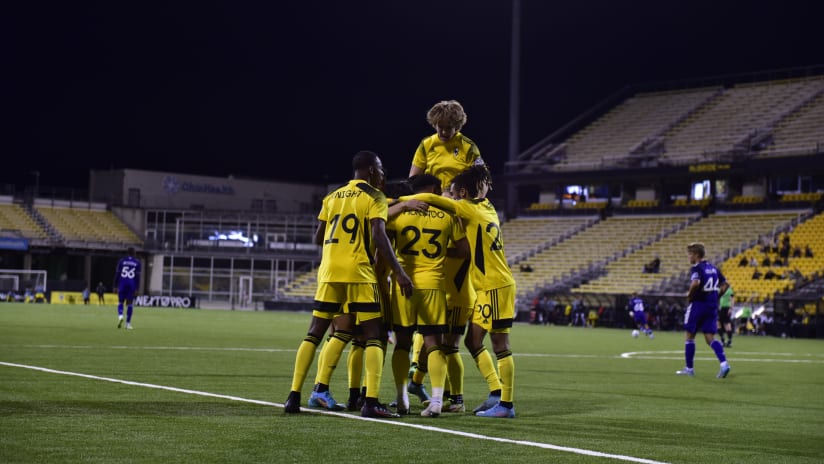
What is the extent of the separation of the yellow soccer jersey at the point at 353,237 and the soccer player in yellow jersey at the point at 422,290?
1.38ft

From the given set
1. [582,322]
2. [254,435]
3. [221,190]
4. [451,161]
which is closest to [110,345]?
[451,161]

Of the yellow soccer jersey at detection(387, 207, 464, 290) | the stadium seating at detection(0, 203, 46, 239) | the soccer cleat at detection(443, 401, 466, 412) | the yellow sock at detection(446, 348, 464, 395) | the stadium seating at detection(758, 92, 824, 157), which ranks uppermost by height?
the stadium seating at detection(758, 92, 824, 157)

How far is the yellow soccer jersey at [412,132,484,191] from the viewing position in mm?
11383

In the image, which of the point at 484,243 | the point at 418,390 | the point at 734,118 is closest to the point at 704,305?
the point at 418,390

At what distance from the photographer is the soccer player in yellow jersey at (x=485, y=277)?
1067 cm

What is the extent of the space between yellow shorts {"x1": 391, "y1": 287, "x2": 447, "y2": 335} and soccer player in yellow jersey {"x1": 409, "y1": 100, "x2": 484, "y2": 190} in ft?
5.00

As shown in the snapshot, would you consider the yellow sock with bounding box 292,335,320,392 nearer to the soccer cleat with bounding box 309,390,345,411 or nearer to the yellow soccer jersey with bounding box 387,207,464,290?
the soccer cleat with bounding box 309,390,345,411

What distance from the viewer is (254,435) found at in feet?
27.3

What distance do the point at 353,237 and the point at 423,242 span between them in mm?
719

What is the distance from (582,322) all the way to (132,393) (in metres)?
41.5

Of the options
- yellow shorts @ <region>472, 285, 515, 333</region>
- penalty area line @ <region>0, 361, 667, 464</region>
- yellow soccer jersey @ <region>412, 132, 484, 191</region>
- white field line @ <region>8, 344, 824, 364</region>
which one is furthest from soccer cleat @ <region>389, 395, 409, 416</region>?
white field line @ <region>8, 344, 824, 364</region>

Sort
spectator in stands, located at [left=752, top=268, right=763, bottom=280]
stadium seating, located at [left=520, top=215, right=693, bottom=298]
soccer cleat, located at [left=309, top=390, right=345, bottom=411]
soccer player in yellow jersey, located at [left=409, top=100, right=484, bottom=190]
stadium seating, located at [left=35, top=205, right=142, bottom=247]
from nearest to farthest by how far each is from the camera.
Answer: soccer cleat, located at [left=309, top=390, right=345, bottom=411] < soccer player in yellow jersey, located at [left=409, top=100, right=484, bottom=190] < spectator in stands, located at [left=752, top=268, right=763, bottom=280] < stadium seating, located at [left=520, top=215, right=693, bottom=298] < stadium seating, located at [left=35, top=205, right=142, bottom=247]

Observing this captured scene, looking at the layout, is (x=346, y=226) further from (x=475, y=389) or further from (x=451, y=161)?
(x=475, y=389)

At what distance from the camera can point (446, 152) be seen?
37.5 ft
